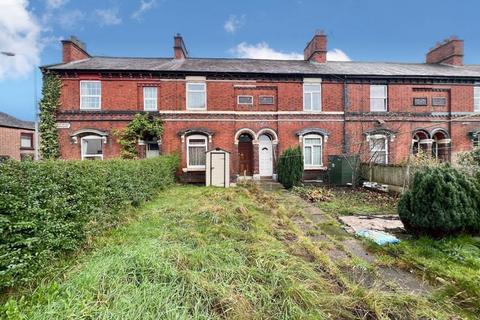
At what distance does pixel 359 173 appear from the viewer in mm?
14352

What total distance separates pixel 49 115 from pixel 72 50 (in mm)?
4422

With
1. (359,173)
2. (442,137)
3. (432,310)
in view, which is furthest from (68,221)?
(442,137)

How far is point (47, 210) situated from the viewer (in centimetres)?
352

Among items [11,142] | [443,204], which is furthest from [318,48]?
[11,142]

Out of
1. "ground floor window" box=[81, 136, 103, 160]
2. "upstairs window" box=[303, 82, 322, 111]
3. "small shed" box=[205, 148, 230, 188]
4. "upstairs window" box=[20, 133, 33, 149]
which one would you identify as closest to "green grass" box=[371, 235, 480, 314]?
"small shed" box=[205, 148, 230, 188]

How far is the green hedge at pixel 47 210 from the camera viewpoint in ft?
9.54

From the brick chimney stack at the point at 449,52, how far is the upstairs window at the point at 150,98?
21.7 meters

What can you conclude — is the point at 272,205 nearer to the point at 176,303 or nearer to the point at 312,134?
the point at 176,303

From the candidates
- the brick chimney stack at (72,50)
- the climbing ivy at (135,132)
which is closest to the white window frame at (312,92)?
the climbing ivy at (135,132)

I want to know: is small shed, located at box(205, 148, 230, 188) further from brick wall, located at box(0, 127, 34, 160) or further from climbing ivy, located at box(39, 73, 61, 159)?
brick wall, located at box(0, 127, 34, 160)

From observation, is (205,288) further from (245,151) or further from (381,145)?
(381,145)

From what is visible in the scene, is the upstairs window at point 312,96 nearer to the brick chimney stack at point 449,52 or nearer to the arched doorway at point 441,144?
the arched doorway at point 441,144

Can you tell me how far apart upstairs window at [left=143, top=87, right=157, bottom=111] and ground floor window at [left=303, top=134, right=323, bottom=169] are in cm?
982

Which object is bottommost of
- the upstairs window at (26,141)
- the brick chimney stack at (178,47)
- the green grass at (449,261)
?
the green grass at (449,261)
